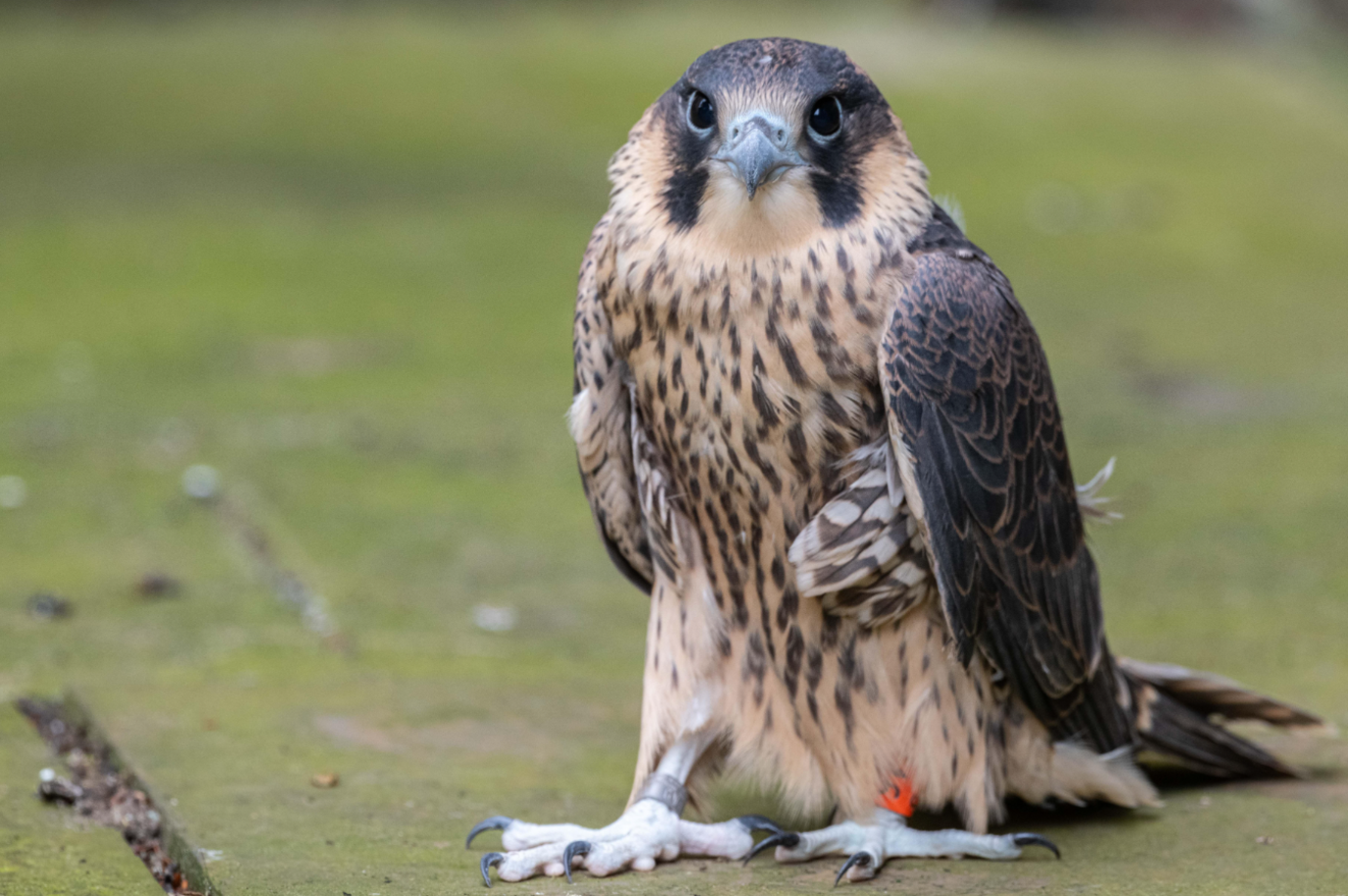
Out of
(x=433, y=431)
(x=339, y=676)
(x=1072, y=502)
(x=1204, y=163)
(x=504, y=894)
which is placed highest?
(x=1204, y=163)

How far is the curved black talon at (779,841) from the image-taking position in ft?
8.69

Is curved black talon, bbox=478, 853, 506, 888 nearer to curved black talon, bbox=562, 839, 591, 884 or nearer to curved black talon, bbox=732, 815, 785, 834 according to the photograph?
curved black talon, bbox=562, 839, 591, 884

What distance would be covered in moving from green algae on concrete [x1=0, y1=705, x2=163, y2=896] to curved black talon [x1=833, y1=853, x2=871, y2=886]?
105 centimetres

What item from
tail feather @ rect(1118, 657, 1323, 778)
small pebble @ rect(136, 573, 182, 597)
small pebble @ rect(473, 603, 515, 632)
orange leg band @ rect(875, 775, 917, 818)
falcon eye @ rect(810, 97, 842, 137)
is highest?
falcon eye @ rect(810, 97, 842, 137)

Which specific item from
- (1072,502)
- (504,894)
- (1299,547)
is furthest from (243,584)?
(1299,547)

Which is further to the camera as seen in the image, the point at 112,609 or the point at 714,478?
the point at 112,609

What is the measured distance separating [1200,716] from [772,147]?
144 centimetres

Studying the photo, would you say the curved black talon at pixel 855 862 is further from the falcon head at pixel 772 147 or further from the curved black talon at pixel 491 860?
the falcon head at pixel 772 147

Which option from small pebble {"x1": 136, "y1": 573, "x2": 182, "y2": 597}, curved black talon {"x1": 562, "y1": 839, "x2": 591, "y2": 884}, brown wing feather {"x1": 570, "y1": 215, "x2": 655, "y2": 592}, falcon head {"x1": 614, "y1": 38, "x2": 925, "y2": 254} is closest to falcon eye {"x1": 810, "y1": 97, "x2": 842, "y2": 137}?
falcon head {"x1": 614, "y1": 38, "x2": 925, "y2": 254}

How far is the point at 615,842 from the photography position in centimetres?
262

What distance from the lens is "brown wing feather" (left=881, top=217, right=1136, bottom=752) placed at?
2516 mm

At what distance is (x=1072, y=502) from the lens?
9.45 ft

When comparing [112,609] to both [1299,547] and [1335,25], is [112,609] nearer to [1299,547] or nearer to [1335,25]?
[1299,547]

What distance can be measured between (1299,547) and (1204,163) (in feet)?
16.8
